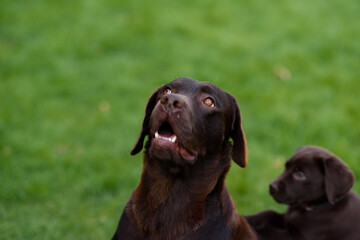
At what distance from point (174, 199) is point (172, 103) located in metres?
0.74

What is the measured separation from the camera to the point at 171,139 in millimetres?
3623

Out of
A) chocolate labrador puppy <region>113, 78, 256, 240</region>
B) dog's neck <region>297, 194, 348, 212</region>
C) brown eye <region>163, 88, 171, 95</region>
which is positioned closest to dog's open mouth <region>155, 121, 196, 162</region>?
chocolate labrador puppy <region>113, 78, 256, 240</region>

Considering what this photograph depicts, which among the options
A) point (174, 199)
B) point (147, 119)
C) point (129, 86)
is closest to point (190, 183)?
point (174, 199)

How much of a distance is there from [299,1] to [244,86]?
3.20m

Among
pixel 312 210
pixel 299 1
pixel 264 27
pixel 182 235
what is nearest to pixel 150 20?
pixel 264 27

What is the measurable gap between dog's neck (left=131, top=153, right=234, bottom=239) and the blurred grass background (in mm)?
1554

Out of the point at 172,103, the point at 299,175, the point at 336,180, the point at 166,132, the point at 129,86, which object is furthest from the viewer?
the point at 129,86

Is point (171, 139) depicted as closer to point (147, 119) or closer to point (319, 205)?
point (147, 119)

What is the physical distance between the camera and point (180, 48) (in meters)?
8.54

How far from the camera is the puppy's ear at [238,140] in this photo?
403cm

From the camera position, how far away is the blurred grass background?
227 inches

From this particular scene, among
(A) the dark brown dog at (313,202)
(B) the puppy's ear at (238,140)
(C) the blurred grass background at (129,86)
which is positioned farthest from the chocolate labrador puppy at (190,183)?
(C) the blurred grass background at (129,86)

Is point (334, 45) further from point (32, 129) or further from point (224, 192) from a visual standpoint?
point (224, 192)

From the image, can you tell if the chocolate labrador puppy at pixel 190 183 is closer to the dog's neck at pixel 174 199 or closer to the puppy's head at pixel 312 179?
the dog's neck at pixel 174 199
